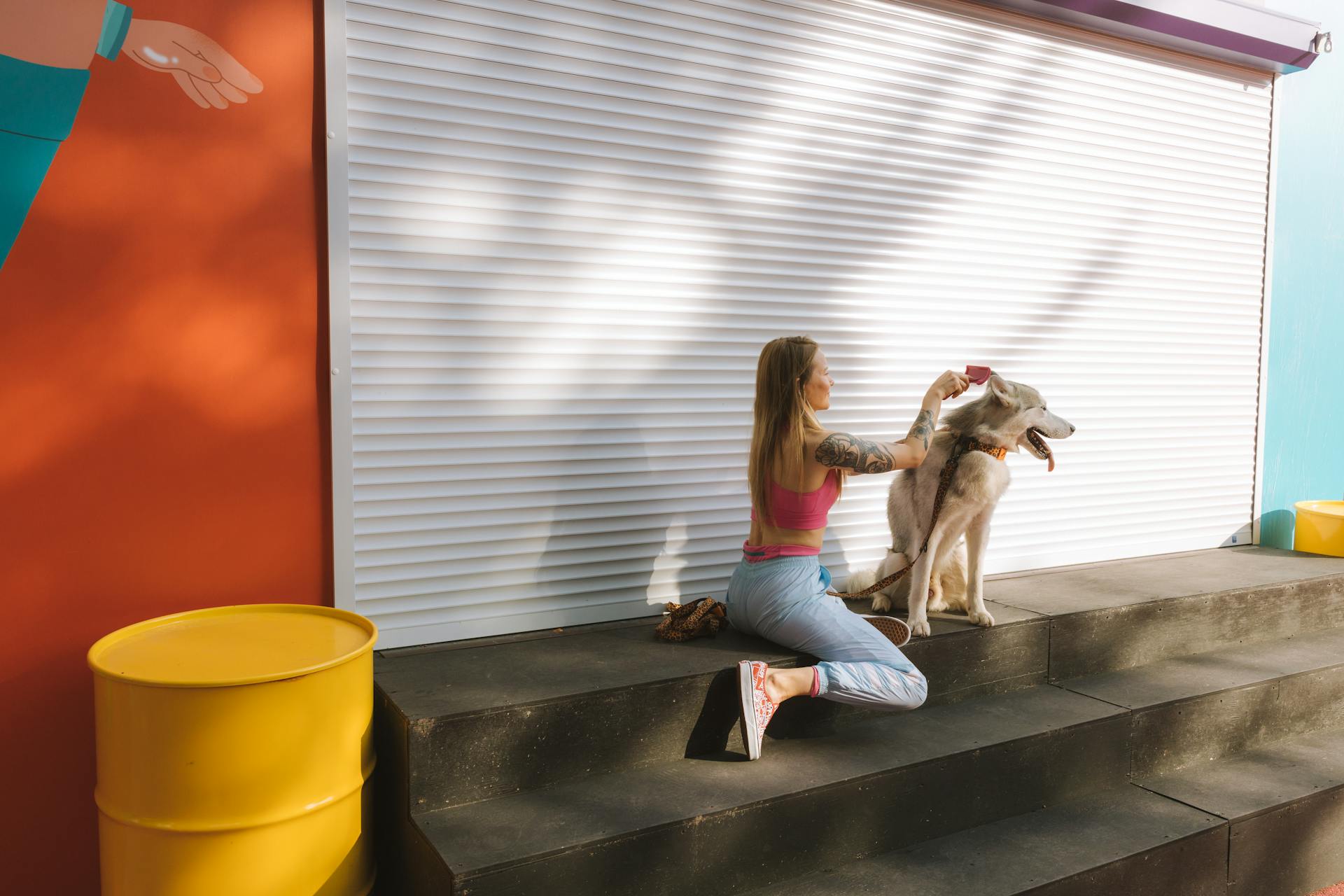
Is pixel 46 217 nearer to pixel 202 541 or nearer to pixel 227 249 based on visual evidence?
pixel 227 249

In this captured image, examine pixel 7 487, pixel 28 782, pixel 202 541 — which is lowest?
pixel 28 782

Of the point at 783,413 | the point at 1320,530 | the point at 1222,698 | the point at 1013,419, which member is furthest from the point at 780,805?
the point at 1320,530

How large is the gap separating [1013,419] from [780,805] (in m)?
1.73

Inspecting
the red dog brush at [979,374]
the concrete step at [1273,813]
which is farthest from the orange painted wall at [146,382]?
the concrete step at [1273,813]

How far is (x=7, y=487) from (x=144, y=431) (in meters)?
0.37

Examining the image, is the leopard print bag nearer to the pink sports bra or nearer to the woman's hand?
the pink sports bra

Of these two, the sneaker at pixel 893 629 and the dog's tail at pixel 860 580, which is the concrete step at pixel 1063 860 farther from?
the dog's tail at pixel 860 580

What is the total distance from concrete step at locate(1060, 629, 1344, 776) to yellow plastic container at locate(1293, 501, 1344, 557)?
1.18 meters

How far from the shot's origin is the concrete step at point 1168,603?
12.5 feet

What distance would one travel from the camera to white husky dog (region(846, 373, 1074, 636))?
3.49m

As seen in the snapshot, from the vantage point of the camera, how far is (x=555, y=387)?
3.47 metres

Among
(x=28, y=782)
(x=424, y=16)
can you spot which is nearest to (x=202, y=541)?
(x=28, y=782)

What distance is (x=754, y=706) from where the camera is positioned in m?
2.87

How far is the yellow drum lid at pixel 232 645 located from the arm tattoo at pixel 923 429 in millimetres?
1959
